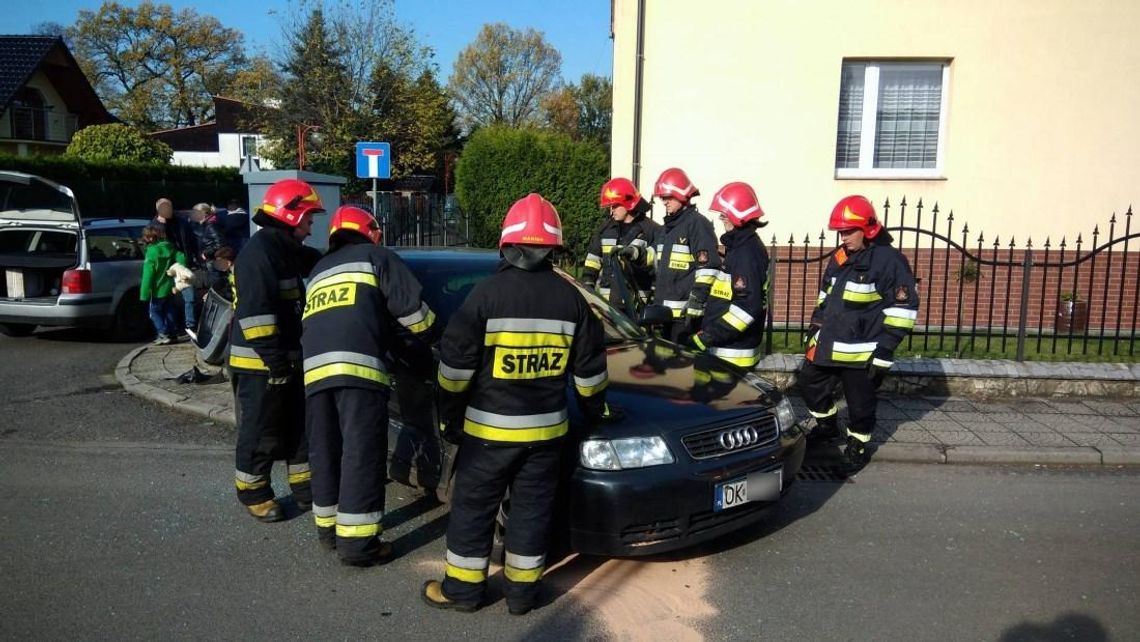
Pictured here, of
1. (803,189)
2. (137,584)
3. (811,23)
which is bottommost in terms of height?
(137,584)

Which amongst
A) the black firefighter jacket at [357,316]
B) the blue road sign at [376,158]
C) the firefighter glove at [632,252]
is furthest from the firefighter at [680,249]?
the blue road sign at [376,158]

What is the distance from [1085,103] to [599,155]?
618cm

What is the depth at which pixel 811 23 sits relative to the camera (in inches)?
427

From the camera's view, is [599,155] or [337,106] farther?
[337,106]

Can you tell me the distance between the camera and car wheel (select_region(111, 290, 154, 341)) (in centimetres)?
1070

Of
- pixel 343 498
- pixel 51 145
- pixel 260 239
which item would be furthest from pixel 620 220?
pixel 51 145

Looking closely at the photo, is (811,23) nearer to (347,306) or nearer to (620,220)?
(620,220)

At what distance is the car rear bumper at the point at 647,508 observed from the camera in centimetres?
395

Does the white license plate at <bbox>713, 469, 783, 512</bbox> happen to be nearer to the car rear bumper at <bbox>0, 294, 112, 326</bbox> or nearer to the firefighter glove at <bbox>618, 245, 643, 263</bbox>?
the firefighter glove at <bbox>618, 245, 643, 263</bbox>

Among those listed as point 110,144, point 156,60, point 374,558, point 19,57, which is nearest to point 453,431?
point 374,558

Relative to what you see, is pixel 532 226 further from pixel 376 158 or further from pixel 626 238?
pixel 376 158

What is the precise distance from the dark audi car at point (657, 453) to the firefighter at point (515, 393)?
25 cm

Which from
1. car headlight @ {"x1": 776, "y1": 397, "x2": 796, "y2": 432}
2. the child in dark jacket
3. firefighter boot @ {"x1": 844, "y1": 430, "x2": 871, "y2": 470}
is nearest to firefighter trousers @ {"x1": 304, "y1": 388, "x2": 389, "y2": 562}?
car headlight @ {"x1": 776, "y1": 397, "x2": 796, "y2": 432}

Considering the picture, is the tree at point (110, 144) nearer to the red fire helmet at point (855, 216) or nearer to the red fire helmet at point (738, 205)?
the red fire helmet at point (738, 205)
